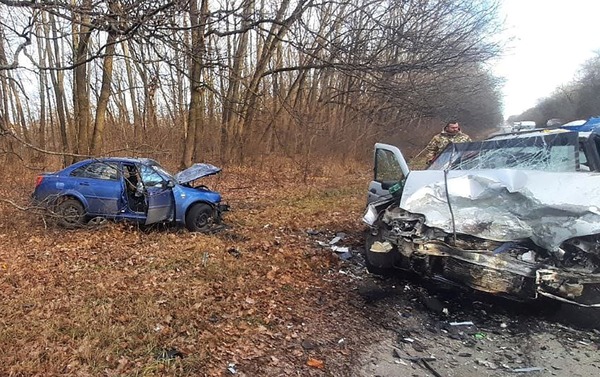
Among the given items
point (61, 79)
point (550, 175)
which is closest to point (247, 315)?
point (550, 175)

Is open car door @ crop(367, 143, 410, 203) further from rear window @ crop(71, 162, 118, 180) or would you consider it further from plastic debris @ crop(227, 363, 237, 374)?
rear window @ crop(71, 162, 118, 180)

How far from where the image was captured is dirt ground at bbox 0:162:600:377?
3309 millimetres

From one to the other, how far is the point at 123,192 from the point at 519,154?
6.57 meters

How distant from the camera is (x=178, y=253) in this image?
623 centimetres

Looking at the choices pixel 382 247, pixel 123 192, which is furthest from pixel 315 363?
pixel 123 192

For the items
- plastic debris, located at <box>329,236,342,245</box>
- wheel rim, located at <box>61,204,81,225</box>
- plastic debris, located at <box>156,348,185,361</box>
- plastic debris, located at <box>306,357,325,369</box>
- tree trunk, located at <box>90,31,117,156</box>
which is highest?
tree trunk, located at <box>90,31,117,156</box>

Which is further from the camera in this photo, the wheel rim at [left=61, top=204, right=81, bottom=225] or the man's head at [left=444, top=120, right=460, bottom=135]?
the man's head at [left=444, top=120, right=460, bottom=135]

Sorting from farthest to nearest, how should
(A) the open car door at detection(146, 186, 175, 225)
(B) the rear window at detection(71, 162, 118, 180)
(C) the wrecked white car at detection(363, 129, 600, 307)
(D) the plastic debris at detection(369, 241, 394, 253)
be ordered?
(B) the rear window at detection(71, 162, 118, 180) → (A) the open car door at detection(146, 186, 175, 225) → (D) the plastic debris at detection(369, 241, 394, 253) → (C) the wrecked white car at detection(363, 129, 600, 307)

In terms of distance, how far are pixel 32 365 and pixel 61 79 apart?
61.5 feet

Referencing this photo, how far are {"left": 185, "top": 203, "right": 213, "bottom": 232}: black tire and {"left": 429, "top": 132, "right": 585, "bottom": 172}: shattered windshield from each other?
14.5 feet

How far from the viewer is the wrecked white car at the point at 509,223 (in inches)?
147

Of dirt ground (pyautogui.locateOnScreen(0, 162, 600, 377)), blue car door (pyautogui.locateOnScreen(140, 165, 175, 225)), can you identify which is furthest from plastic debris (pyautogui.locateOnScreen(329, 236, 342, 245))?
blue car door (pyautogui.locateOnScreen(140, 165, 175, 225))

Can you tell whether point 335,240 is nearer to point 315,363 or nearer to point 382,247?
point 382,247

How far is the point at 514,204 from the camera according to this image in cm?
424
